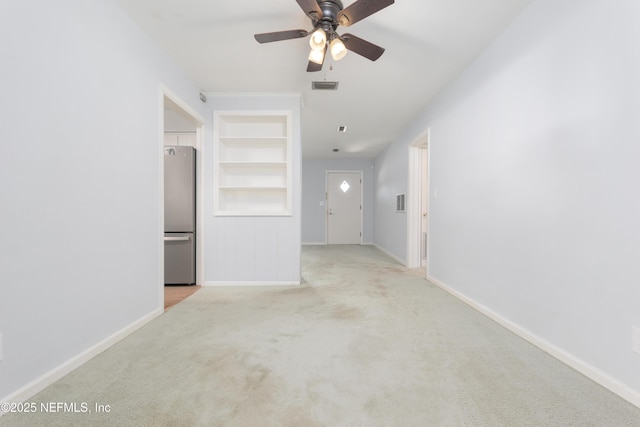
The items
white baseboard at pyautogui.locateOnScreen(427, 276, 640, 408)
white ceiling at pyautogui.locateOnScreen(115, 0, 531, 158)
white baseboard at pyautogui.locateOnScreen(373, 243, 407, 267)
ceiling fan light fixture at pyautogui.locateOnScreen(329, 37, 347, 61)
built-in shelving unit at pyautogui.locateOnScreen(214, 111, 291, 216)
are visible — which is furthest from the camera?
white baseboard at pyautogui.locateOnScreen(373, 243, 407, 267)

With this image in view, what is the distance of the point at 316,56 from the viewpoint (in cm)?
206

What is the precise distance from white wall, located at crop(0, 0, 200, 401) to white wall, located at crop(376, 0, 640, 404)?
3008 millimetres

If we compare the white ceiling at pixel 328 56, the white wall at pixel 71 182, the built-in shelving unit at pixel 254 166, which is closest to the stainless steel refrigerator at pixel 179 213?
the built-in shelving unit at pixel 254 166

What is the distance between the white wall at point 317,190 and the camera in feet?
26.1

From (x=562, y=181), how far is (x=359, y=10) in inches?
66.3

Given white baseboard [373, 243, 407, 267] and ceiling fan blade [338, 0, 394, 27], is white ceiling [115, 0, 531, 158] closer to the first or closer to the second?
ceiling fan blade [338, 0, 394, 27]

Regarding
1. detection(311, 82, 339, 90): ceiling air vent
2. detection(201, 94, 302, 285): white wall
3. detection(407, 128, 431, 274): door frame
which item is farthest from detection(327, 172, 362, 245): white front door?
detection(311, 82, 339, 90): ceiling air vent

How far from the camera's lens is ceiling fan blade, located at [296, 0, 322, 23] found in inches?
67.2

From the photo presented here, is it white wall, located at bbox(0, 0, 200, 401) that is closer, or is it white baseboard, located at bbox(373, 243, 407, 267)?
white wall, located at bbox(0, 0, 200, 401)

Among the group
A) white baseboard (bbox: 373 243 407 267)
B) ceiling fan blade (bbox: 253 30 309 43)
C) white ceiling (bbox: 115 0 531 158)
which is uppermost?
white ceiling (bbox: 115 0 531 158)

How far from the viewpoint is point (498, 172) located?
7.77ft

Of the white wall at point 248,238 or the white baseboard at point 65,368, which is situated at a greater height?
the white wall at point 248,238

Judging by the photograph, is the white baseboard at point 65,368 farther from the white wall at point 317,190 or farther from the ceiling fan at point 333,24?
the white wall at point 317,190

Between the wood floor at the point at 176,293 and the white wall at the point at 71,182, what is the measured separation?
573 millimetres
